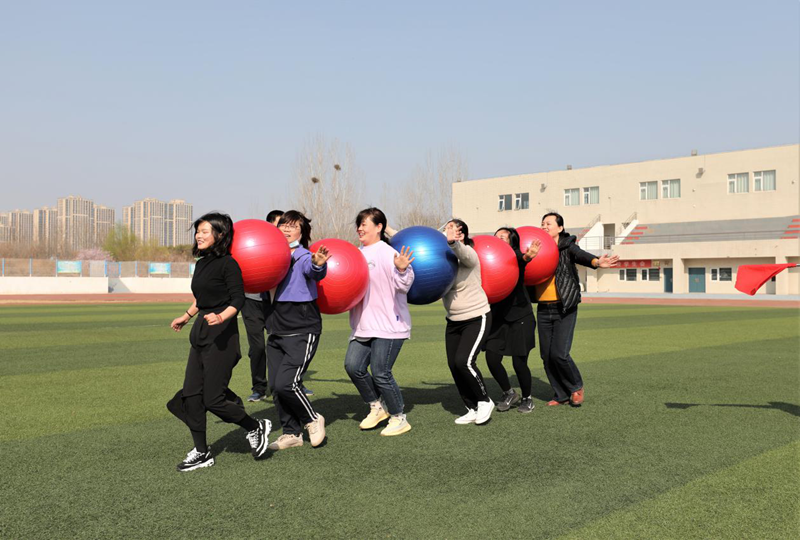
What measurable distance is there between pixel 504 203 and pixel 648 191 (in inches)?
522

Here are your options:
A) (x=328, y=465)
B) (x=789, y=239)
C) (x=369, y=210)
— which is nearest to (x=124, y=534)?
(x=328, y=465)

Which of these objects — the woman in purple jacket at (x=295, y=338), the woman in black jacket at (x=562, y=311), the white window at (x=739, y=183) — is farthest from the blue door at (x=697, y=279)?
the woman in purple jacket at (x=295, y=338)

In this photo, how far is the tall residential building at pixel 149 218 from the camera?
158375mm

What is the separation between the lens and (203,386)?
489cm

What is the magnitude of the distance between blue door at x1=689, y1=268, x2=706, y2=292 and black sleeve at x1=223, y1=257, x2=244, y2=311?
48.2 m

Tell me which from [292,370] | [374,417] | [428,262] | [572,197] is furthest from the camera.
→ [572,197]

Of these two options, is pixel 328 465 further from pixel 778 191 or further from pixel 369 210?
pixel 778 191

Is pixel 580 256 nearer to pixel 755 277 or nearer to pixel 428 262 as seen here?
pixel 755 277

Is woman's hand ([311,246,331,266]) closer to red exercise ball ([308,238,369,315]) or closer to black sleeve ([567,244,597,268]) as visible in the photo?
red exercise ball ([308,238,369,315])

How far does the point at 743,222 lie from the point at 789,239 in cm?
461

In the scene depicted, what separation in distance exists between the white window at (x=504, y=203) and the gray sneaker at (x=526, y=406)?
55.6 metres

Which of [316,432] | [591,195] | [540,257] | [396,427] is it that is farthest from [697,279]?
[316,432]

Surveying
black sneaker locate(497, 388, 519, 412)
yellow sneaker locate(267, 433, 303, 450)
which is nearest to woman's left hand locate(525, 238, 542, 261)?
black sneaker locate(497, 388, 519, 412)

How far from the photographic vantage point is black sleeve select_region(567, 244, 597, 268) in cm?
706
